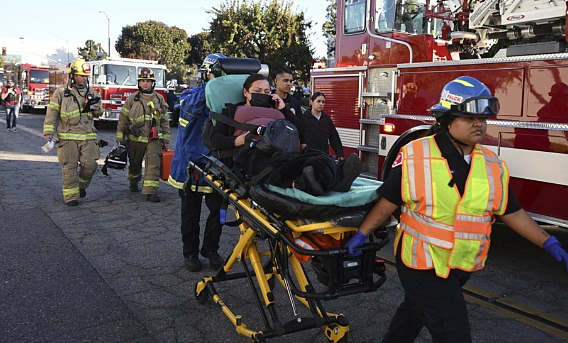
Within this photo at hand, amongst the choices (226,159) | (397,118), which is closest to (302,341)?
(226,159)

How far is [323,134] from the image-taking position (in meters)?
7.05

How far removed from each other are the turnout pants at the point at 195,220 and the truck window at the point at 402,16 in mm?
3524

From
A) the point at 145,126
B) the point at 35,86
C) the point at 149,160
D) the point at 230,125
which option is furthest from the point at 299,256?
the point at 35,86

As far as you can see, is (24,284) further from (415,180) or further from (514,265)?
(514,265)

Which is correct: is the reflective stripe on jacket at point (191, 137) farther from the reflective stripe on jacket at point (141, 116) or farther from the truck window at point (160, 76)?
the truck window at point (160, 76)

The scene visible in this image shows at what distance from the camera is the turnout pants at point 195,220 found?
480 centimetres

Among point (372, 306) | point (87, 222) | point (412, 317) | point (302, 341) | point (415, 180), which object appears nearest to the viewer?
point (415, 180)

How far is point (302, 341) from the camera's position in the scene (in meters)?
3.52

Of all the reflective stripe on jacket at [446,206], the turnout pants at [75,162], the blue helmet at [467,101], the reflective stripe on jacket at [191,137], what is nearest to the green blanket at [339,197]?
the reflective stripe on jacket at [446,206]

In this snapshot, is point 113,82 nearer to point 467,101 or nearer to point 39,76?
point 39,76

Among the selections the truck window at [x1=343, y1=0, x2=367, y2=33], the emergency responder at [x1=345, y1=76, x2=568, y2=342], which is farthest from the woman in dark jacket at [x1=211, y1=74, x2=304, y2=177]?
the truck window at [x1=343, y1=0, x2=367, y2=33]

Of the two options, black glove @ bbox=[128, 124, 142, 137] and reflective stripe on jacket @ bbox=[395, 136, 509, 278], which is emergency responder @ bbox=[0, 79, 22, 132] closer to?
black glove @ bbox=[128, 124, 142, 137]

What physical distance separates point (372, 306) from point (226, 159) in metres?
1.52

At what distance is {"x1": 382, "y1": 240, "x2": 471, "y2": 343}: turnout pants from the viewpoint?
2.43 metres
